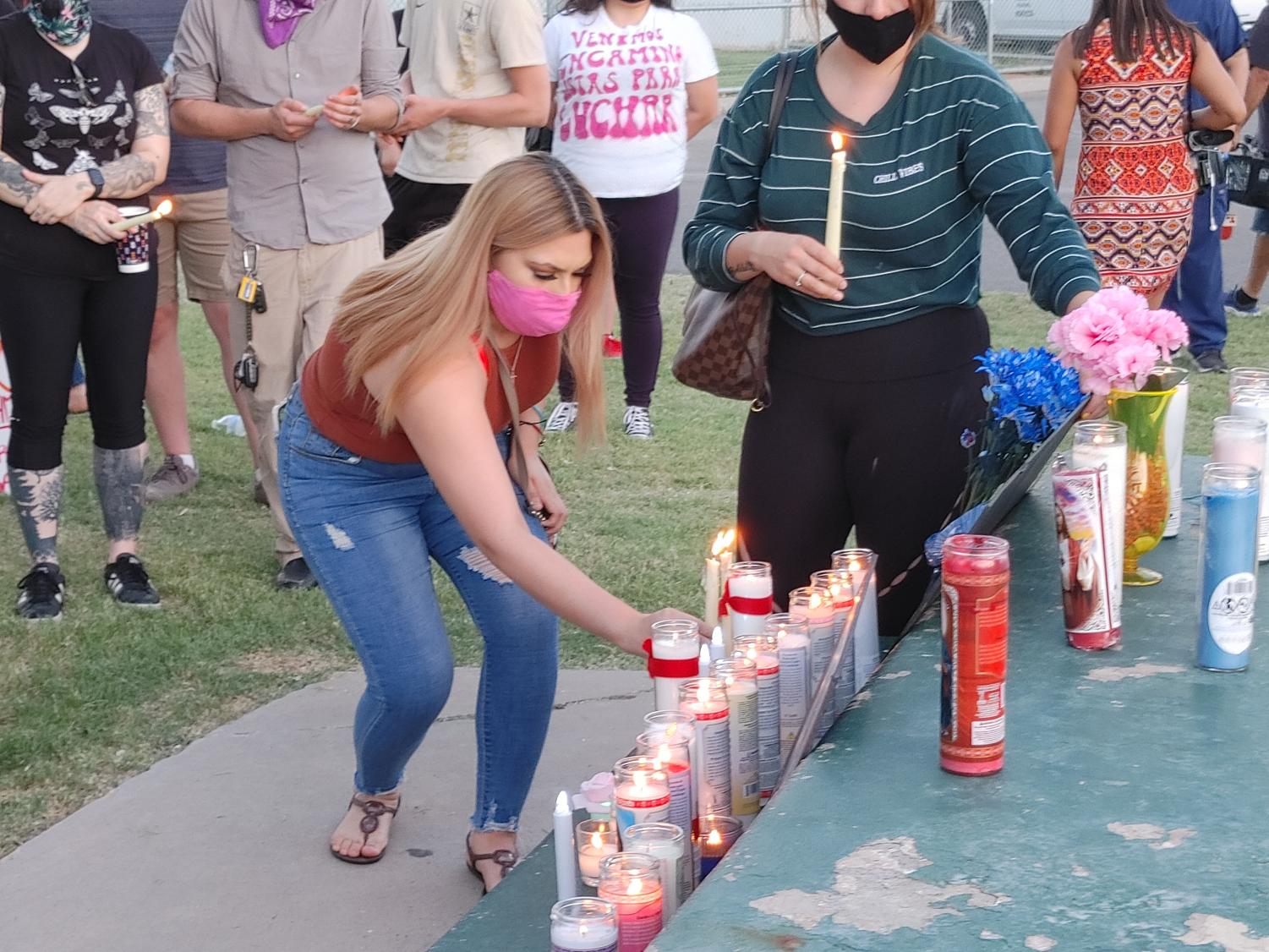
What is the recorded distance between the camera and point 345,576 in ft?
9.49

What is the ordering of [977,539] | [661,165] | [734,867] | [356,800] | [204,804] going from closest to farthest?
[734,867], [977,539], [356,800], [204,804], [661,165]

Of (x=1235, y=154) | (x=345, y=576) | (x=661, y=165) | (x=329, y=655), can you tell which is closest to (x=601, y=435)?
(x=345, y=576)

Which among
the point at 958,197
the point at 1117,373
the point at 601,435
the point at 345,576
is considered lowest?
the point at 345,576

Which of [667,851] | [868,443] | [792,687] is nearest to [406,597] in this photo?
[868,443]

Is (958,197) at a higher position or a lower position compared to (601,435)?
higher

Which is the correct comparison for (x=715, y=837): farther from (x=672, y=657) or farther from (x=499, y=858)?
(x=499, y=858)

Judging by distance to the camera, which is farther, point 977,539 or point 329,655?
point 329,655

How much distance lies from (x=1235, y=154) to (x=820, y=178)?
14.4ft

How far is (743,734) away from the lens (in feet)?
6.70

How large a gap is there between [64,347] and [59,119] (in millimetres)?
642

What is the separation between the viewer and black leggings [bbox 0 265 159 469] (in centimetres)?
438

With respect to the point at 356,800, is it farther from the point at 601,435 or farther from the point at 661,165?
the point at 661,165

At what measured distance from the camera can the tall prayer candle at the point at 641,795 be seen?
1820 millimetres

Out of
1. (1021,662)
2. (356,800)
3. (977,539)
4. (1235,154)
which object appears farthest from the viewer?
(1235,154)
